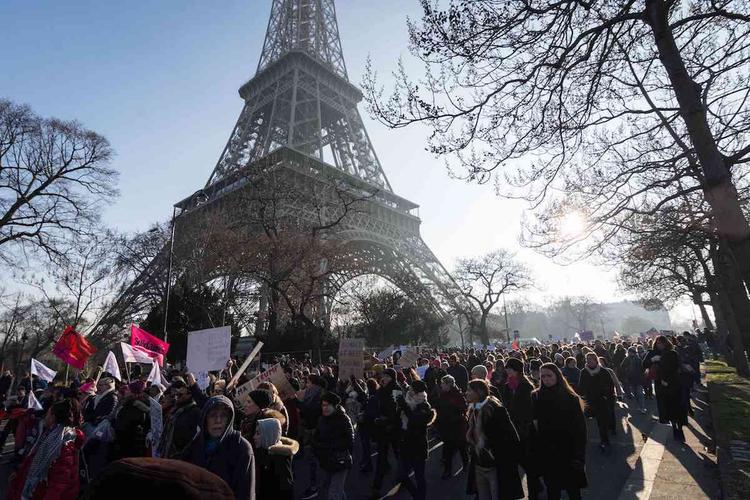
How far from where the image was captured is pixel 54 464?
4.36 metres

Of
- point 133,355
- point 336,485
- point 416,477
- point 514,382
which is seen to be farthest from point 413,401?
point 133,355

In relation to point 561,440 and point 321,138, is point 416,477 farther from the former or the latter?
point 321,138

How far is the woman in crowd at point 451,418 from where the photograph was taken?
7211mm

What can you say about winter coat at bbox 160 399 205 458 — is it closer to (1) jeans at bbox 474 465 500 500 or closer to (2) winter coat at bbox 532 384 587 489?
(1) jeans at bbox 474 465 500 500

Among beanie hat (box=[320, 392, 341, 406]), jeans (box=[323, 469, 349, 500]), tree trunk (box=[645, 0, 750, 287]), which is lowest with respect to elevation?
jeans (box=[323, 469, 349, 500])

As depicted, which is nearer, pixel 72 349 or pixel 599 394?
pixel 599 394

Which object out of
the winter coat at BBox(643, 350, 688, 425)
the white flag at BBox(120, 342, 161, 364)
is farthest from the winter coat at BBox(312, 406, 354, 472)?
the white flag at BBox(120, 342, 161, 364)

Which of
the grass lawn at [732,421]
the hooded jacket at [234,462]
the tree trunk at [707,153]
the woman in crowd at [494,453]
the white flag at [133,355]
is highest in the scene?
the tree trunk at [707,153]

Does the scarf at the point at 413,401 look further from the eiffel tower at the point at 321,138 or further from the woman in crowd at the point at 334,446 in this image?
the eiffel tower at the point at 321,138

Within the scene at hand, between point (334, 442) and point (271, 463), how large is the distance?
1483 millimetres

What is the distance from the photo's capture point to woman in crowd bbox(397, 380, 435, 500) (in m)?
5.83

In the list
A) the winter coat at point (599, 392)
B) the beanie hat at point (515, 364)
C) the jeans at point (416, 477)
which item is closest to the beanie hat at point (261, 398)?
the jeans at point (416, 477)

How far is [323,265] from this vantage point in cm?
2561

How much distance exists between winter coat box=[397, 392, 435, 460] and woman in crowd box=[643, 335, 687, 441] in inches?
210
